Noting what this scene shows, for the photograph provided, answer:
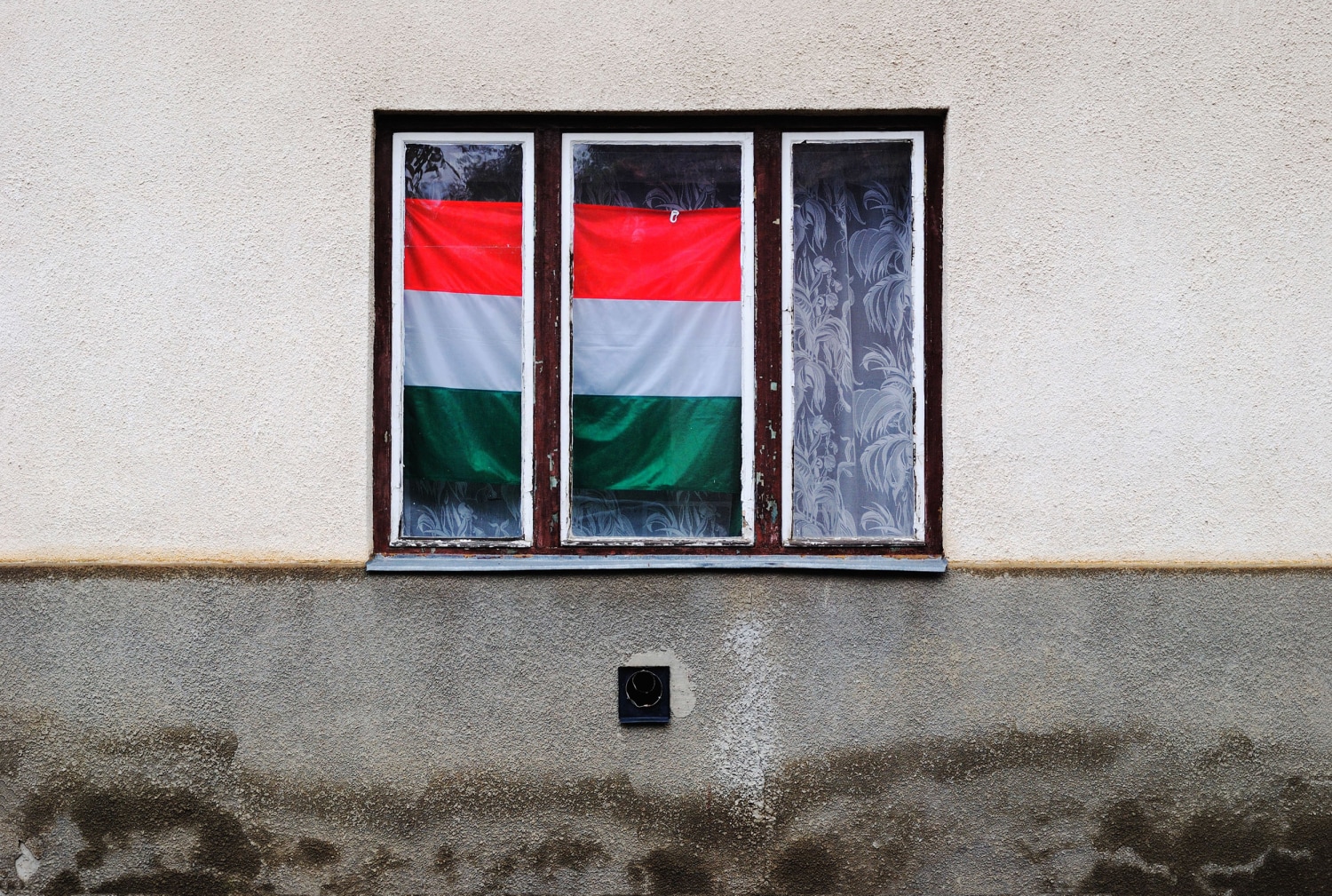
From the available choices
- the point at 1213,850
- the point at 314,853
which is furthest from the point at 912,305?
the point at 314,853

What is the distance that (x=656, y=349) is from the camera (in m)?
4.25

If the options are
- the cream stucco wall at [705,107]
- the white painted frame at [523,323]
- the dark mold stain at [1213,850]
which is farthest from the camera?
the white painted frame at [523,323]

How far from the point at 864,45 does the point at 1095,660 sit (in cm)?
250

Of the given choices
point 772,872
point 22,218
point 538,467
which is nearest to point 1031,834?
point 772,872

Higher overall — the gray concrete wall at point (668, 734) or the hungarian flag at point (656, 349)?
the hungarian flag at point (656, 349)

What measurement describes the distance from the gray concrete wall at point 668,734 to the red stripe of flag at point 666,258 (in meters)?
1.17

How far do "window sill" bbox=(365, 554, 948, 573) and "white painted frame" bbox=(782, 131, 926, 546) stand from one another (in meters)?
0.15

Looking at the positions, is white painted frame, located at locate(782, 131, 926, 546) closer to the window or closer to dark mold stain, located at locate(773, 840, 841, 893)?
the window

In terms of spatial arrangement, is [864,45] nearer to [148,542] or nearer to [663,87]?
[663,87]

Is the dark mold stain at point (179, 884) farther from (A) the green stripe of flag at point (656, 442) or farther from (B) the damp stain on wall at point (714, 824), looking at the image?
(A) the green stripe of flag at point (656, 442)

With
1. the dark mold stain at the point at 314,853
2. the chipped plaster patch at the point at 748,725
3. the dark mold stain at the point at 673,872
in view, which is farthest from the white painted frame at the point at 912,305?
the dark mold stain at the point at 314,853

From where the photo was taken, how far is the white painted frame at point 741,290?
13.8ft

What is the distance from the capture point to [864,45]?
Answer: 13.3 ft

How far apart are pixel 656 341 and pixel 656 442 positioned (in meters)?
0.41
